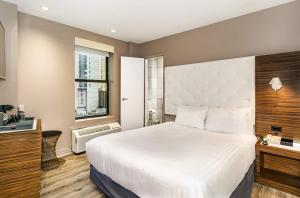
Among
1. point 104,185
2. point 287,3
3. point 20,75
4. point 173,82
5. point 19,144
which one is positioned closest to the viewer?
point 19,144

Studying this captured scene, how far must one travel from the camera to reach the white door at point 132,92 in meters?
4.18

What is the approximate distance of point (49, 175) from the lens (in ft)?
8.39

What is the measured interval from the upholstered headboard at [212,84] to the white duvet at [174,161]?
0.71m

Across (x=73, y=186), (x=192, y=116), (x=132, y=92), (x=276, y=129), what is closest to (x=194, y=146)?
(x=192, y=116)

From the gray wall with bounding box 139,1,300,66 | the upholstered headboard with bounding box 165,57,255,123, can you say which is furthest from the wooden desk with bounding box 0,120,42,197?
the gray wall with bounding box 139,1,300,66

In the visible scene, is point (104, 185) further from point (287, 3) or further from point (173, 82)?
point (287, 3)

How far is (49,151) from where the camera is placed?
9.52 ft

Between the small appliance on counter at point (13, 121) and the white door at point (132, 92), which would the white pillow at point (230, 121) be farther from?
the small appliance on counter at point (13, 121)

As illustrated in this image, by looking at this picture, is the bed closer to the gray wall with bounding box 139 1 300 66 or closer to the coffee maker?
the gray wall with bounding box 139 1 300 66

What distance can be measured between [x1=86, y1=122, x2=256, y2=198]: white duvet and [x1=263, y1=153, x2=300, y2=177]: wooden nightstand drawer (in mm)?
414

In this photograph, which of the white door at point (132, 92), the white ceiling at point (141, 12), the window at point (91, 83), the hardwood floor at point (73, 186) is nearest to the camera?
the hardwood floor at point (73, 186)

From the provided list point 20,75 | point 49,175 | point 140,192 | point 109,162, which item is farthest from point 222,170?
point 20,75

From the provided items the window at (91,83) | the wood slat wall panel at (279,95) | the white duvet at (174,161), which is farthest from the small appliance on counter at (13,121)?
the wood slat wall panel at (279,95)

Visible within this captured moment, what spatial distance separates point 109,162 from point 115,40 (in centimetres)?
312
